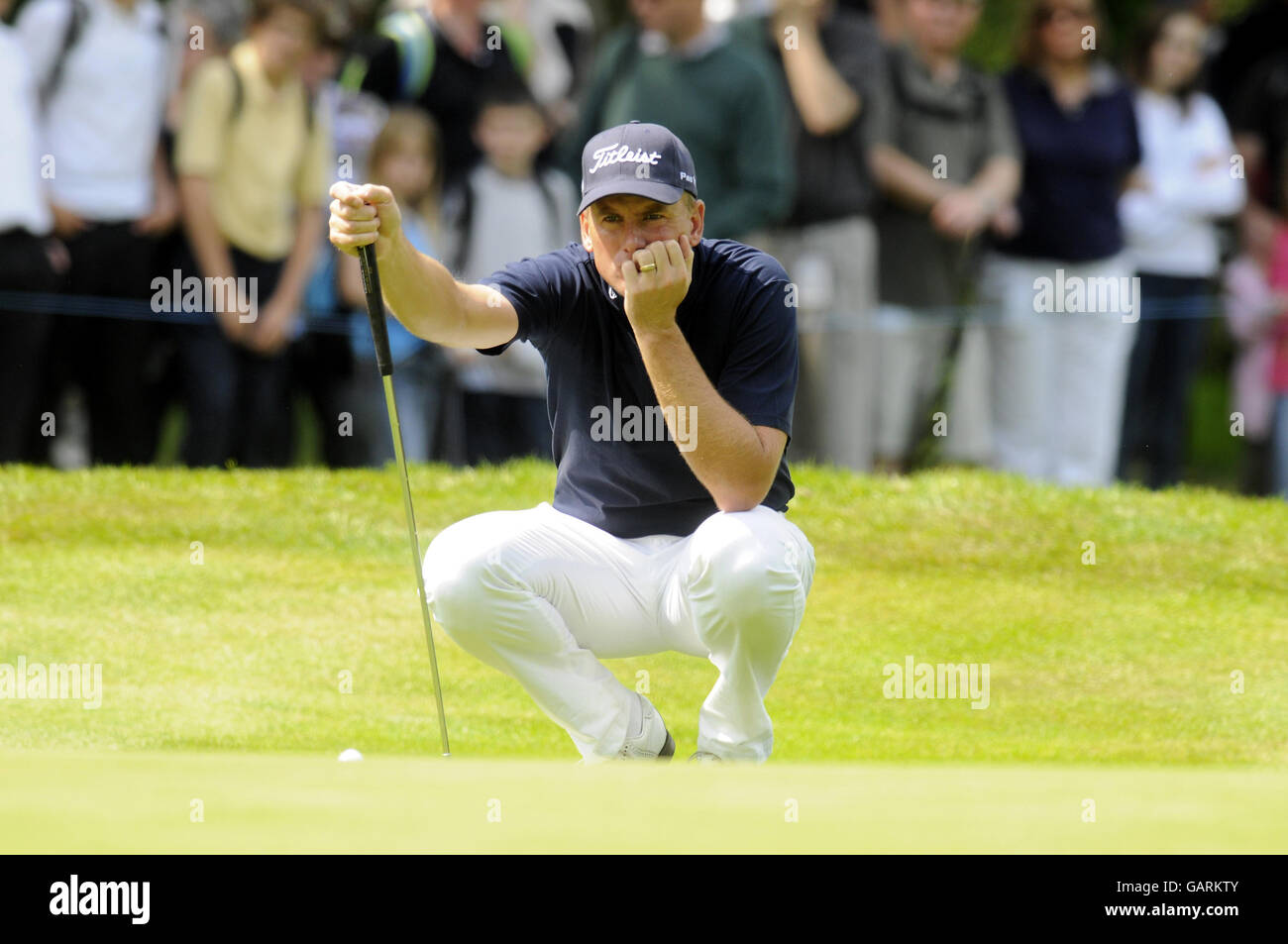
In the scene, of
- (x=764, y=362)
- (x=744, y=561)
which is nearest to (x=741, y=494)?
(x=744, y=561)

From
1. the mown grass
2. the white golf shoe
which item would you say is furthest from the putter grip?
the mown grass

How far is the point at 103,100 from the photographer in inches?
351

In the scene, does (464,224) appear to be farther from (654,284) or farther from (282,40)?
(654,284)

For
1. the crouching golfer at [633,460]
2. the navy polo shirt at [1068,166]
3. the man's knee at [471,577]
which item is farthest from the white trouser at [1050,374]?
the man's knee at [471,577]

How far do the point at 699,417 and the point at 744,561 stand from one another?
0.37 meters

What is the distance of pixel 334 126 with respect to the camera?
30.4 feet

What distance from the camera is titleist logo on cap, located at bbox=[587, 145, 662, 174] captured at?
16.1 ft

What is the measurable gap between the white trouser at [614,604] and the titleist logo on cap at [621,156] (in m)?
0.91

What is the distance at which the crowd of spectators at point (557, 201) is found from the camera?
901 centimetres

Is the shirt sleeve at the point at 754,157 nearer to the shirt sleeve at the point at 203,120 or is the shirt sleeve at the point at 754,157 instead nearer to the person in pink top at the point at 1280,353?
the shirt sleeve at the point at 203,120

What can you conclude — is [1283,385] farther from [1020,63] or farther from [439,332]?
[439,332]

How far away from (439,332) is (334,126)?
178 inches

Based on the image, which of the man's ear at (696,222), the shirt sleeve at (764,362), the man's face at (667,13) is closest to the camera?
the shirt sleeve at (764,362)

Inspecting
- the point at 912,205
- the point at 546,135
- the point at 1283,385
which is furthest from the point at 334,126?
the point at 1283,385
